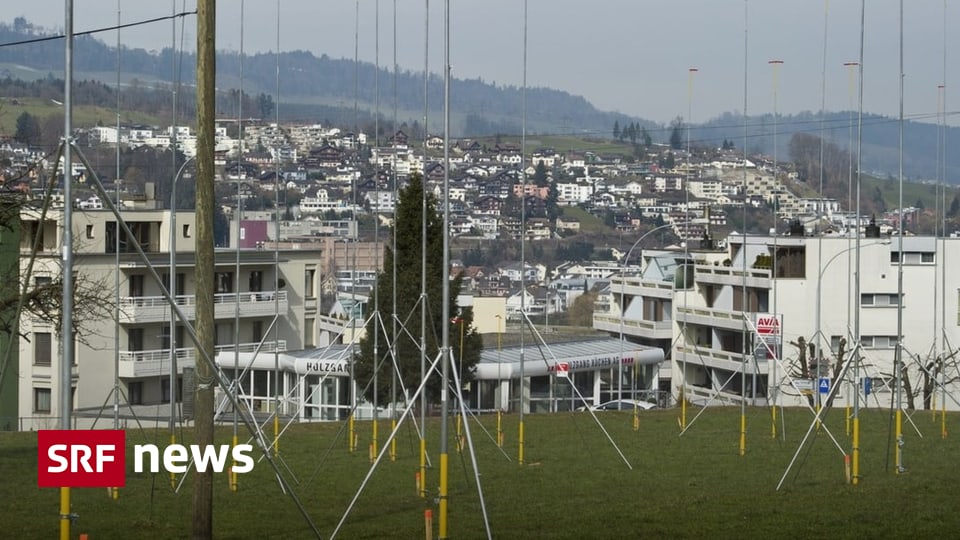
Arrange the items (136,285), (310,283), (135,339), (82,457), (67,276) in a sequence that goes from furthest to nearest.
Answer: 1. (310,283)
2. (136,285)
3. (135,339)
4. (82,457)
5. (67,276)

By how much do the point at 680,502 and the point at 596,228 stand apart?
129105 millimetres

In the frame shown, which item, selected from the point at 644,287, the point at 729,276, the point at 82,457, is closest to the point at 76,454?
the point at 82,457

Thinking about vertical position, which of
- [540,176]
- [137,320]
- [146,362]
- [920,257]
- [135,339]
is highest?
[540,176]

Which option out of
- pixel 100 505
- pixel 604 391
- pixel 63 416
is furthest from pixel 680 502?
pixel 604 391

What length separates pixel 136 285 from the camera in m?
59.5

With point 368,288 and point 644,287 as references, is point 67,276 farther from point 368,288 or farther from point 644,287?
point 644,287

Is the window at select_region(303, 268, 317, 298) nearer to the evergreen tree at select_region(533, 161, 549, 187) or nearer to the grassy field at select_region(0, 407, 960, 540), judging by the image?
the grassy field at select_region(0, 407, 960, 540)

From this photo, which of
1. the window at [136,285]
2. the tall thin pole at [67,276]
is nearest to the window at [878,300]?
the window at [136,285]

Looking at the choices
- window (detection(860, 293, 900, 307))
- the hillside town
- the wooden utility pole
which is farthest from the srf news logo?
window (detection(860, 293, 900, 307))

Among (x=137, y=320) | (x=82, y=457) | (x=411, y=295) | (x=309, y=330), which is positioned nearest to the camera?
(x=82, y=457)

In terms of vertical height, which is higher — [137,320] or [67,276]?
[67,276]

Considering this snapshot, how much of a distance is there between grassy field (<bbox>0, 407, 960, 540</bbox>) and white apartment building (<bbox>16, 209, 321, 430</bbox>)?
1789 centimetres

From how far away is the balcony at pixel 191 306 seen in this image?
5672 centimetres

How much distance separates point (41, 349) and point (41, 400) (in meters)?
1.81
